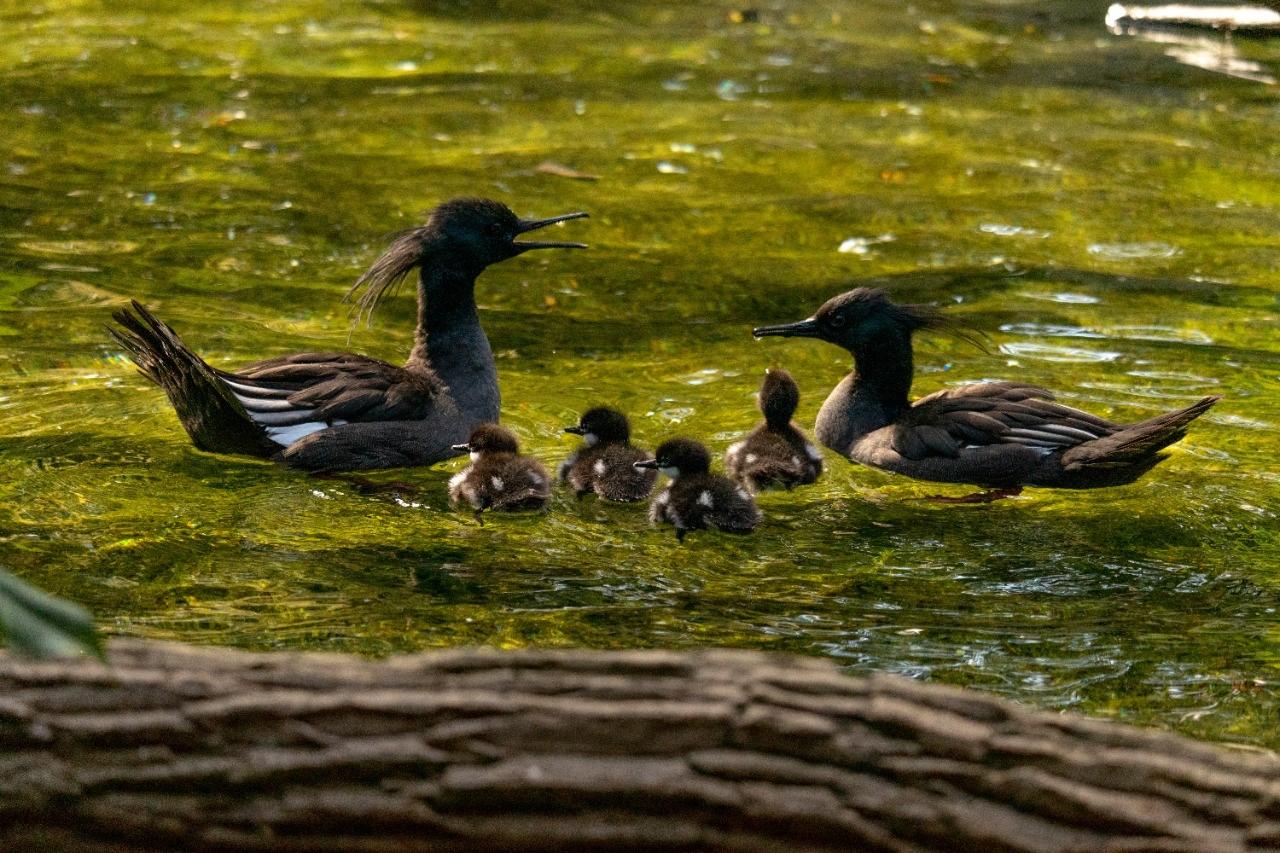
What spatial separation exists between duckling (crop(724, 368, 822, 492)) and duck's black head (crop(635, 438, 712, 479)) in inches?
10.6

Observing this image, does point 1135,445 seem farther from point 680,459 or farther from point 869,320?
point 680,459

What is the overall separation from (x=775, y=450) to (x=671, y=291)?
119 inches

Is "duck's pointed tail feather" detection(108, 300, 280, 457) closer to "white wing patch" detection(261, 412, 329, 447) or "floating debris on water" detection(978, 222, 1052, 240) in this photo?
"white wing patch" detection(261, 412, 329, 447)

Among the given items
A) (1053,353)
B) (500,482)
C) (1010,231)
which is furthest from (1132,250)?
(500,482)

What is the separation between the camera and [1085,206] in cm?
1142

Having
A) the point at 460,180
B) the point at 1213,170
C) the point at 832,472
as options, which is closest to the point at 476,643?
the point at 832,472

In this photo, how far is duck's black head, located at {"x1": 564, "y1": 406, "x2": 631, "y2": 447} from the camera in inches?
268

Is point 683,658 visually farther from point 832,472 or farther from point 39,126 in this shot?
point 39,126

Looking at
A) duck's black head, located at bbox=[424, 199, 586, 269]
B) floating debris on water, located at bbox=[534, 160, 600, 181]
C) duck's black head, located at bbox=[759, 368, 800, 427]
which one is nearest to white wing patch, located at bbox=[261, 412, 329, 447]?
duck's black head, located at bbox=[424, 199, 586, 269]

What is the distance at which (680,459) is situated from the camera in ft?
21.3

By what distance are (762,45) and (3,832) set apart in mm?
13647

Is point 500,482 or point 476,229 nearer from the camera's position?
point 500,482

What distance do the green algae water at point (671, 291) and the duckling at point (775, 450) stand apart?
0.45 ft

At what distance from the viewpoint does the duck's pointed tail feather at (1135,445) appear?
6352mm
